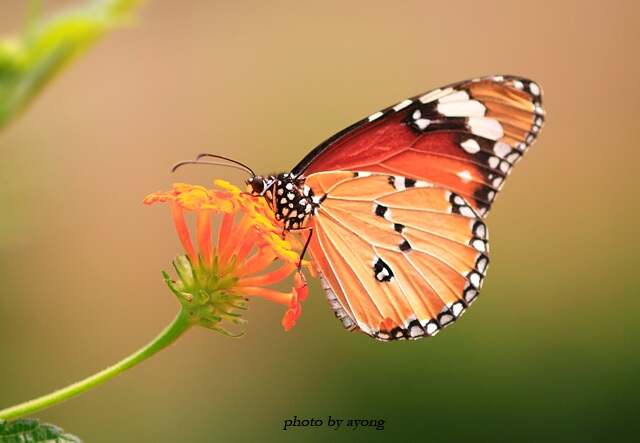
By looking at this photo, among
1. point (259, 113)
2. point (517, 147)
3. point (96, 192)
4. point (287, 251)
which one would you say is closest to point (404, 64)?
point (259, 113)

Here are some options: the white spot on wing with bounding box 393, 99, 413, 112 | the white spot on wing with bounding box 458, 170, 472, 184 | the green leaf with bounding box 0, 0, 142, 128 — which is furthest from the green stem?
the white spot on wing with bounding box 458, 170, 472, 184

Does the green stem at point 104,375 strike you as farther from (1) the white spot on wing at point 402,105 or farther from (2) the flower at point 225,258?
(1) the white spot on wing at point 402,105

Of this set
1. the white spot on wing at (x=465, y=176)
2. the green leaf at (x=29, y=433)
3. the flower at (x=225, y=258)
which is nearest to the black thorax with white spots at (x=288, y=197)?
the flower at (x=225, y=258)

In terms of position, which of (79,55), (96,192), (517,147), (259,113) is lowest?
(517,147)

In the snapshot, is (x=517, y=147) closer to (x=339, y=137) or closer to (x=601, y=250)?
(x=339, y=137)

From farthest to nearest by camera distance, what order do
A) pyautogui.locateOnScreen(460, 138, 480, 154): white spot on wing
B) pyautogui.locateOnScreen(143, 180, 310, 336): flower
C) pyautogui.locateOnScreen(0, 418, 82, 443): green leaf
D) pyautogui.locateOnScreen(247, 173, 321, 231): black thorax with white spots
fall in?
pyautogui.locateOnScreen(460, 138, 480, 154): white spot on wing < pyautogui.locateOnScreen(247, 173, 321, 231): black thorax with white spots < pyautogui.locateOnScreen(143, 180, 310, 336): flower < pyautogui.locateOnScreen(0, 418, 82, 443): green leaf

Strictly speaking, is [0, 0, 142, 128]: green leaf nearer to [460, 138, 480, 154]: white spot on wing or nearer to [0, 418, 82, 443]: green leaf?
[0, 418, 82, 443]: green leaf

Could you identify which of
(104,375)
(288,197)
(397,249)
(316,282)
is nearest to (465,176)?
(397,249)

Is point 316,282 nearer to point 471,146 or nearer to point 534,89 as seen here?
point 471,146
